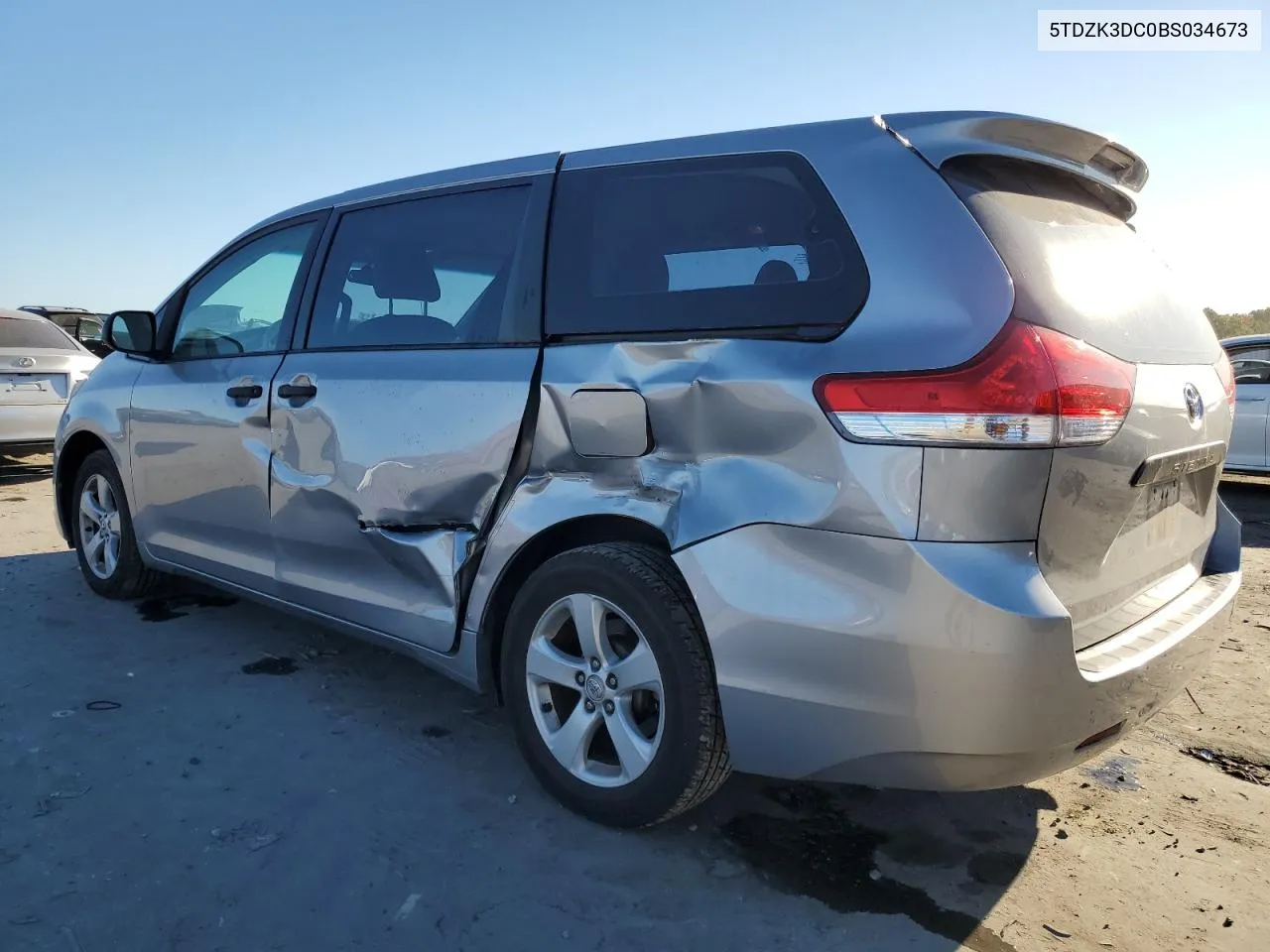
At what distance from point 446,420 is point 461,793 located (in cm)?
112

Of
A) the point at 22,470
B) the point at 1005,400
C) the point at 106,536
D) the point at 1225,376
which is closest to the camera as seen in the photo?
the point at 1005,400

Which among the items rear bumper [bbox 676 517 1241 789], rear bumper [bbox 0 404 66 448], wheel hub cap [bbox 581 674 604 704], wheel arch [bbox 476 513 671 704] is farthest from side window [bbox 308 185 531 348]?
rear bumper [bbox 0 404 66 448]

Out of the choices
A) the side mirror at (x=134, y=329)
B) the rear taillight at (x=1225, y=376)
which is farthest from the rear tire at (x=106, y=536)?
the rear taillight at (x=1225, y=376)

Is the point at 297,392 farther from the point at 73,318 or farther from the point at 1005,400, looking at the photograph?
the point at 73,318

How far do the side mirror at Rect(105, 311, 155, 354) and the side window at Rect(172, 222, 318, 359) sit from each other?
11 centimetres

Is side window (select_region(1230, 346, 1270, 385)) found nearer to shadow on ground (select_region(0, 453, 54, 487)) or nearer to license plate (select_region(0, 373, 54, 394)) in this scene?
license plate (select_region(0, 373, 54, 394))

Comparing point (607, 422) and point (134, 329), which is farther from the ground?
point (134, 329)

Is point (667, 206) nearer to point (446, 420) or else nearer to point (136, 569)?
point (446, 420)

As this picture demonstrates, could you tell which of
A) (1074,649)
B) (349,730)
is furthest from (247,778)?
(1074,649)

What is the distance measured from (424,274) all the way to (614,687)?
1.70 meters

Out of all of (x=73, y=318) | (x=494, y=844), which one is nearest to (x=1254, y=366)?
(x=494, y=844)

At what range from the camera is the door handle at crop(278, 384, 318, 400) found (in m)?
3.31

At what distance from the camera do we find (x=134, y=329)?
4.23m

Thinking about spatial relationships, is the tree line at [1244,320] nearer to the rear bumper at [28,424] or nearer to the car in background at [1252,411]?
the car in background at [1252,411]
